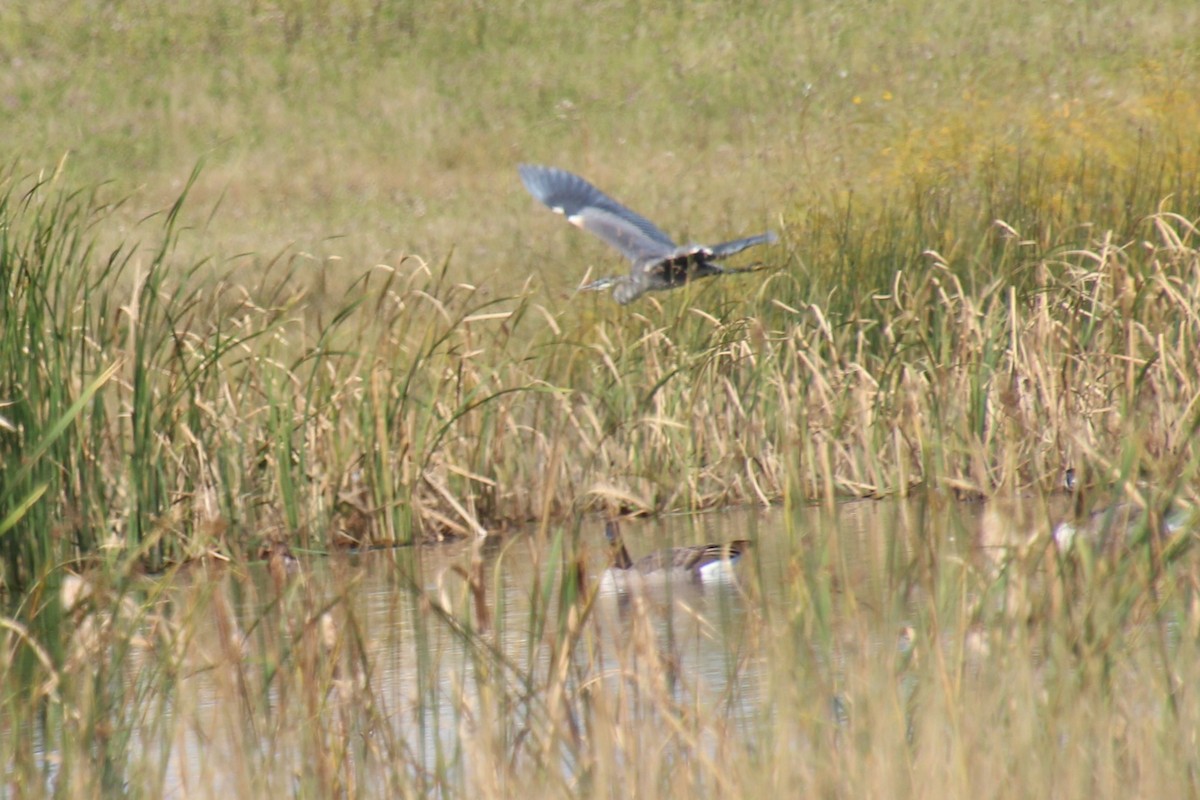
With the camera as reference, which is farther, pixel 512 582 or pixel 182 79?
pixel 182 79

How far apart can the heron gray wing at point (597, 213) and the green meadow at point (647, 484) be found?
7.9 inches

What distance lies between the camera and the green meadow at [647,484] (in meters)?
2.78

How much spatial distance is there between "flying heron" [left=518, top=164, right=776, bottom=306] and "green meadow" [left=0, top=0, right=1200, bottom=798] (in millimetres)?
186

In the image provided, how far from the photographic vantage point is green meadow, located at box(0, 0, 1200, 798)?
2.78 meters

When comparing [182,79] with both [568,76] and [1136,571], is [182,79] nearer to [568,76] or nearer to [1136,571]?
[568,76]

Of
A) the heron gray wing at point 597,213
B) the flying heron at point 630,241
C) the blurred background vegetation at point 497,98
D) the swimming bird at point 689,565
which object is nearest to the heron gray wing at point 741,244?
the flying heron at point 630,241

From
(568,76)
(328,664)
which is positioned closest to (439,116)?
(568,76)

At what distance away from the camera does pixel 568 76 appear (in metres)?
22.9

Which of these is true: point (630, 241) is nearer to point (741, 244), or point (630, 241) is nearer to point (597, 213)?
point (597, 213)

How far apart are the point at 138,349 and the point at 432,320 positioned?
44.7 inches

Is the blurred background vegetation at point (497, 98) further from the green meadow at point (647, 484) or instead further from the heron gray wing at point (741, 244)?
the heron gray wing at point (741, 244)

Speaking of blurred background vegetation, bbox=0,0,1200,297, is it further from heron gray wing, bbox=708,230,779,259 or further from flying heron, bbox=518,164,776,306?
heron gray wing, bbox=708,230,779,259

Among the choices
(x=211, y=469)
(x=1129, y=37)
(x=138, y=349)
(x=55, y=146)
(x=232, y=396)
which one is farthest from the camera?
(x=55, y=146)

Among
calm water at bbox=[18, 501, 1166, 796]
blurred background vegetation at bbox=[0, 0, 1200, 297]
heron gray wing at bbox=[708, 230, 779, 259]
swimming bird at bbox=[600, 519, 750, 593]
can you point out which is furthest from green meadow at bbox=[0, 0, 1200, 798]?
blurred background vegetation at bbox=[0, 0, 1200, 297]
